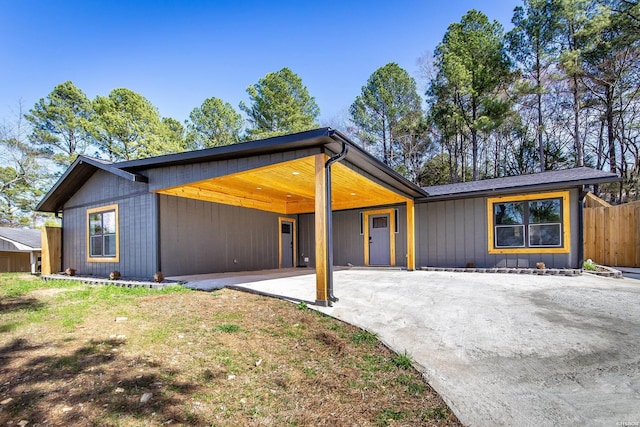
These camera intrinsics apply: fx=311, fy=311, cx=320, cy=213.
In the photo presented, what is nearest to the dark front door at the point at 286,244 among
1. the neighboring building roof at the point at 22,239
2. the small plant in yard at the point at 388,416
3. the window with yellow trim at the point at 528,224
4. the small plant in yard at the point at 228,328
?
the window with yellow trim at the point at 528,224

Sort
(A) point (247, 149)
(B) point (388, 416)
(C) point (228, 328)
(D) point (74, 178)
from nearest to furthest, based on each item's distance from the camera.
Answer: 1. (B) point (388, 416)
2. (C) point (228, 328)
3. (A) point (247, 149)
4. (D) point (74, 178)

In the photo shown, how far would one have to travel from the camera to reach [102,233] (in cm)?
841

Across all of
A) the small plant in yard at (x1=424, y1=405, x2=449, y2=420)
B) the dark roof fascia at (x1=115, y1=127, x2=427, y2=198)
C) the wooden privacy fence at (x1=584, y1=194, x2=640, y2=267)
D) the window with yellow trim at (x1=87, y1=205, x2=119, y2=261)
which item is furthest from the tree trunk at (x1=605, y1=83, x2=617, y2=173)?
the window with yellow trim at (x1=87, y1=205, x2=119, y2=261)

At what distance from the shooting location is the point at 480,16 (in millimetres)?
15477

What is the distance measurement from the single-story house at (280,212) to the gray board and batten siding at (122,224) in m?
0.04

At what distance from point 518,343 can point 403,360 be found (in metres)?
1.26

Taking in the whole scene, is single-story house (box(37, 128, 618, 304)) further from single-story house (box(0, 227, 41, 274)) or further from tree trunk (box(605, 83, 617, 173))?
Answer: tree trunk (box(605, 83, 617, 173))

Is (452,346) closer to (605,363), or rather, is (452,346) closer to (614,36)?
(605,363)

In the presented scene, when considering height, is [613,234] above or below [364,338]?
above

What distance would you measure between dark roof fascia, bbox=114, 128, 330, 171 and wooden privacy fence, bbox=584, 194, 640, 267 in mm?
9734

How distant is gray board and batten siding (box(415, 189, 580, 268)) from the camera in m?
7.76

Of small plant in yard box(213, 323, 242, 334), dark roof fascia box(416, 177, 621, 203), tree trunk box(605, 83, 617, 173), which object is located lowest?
small plant in yard box(213, 323, 242, 334)

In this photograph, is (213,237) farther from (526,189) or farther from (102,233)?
(526,189)

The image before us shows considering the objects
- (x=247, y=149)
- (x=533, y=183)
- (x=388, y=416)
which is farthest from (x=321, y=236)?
(x=533, y=183)
